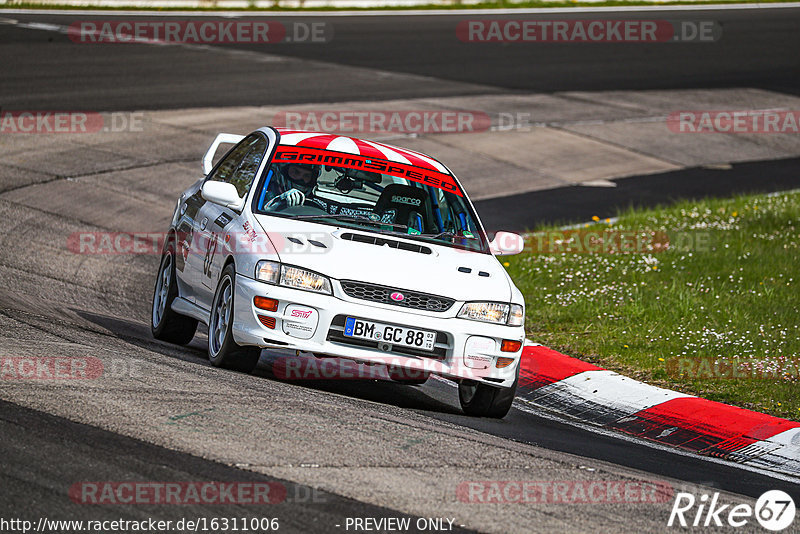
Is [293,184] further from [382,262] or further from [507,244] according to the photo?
[507,244]

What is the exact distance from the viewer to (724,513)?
5988mm

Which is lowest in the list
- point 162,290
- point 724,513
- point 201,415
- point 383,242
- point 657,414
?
point 657,414

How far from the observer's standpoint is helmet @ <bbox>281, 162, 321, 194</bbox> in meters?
8.48

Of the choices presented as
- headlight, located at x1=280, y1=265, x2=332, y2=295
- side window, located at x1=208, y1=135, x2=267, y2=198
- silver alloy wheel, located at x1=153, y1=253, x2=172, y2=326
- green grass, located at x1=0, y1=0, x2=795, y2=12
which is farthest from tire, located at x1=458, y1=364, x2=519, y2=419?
green grass, located at x1=0, y1=0, x2=795, y2=12

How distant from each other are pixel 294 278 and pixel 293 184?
117 cm

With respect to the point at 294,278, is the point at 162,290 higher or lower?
lower

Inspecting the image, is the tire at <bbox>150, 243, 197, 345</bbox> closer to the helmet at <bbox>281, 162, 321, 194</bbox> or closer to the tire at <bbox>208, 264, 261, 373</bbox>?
the tire at <bbox>208, 264, 261, 373</bbox>

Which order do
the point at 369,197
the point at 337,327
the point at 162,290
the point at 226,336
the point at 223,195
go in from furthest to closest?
the point at 162,290 < the point at 369,197 < the point at 223,195 < the point at 226,336 < the point at 337,327

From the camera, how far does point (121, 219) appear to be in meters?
13.8

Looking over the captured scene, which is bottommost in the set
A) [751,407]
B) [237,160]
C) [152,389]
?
[751,407]

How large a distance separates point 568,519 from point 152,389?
2422 mm

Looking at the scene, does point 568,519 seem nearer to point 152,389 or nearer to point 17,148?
point 152,389

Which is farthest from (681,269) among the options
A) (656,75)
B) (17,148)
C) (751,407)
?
(656,75)

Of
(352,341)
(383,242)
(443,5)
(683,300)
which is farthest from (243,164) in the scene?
(443,5)
